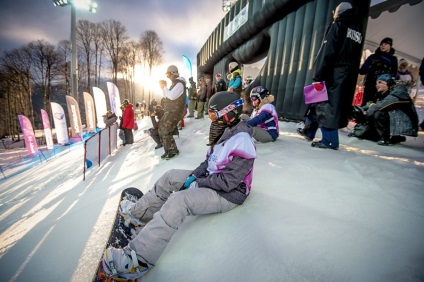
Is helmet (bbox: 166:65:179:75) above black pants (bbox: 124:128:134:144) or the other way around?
above

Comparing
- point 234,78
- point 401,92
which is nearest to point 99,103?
point 234,78

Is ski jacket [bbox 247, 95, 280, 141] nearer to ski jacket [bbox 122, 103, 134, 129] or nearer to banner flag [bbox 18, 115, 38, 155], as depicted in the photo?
ski jacket [bbox 122, 103, 134, 129]

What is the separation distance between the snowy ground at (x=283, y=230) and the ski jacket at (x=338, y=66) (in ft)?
2.13

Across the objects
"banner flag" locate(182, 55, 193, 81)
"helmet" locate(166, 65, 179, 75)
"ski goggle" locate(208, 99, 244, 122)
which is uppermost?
"banner flag" locate(182, 55, 193, 81)

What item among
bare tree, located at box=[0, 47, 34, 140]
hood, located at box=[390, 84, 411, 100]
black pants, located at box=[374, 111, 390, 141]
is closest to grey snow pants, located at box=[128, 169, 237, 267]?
black pants, located at box=[374, 111, 390, 141]

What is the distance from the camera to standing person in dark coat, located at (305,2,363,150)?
256 centimetres

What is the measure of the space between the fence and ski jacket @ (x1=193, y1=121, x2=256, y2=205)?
3.16 metres

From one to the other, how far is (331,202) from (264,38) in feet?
24.0

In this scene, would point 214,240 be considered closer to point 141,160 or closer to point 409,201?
point 409,201

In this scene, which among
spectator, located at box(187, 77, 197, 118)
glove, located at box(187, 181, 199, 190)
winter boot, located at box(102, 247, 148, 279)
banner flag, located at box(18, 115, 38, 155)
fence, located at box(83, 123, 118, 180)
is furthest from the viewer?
banner flag, located at box(18, 115, 38, 155)

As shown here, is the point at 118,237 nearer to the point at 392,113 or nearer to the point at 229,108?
the point at 229,108

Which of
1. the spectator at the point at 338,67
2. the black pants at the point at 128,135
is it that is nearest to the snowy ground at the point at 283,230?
the spectator at the point at 338,67

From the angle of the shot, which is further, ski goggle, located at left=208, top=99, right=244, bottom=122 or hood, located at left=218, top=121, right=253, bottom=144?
ski goggle, located at left=208, top=99, right=244, bottom=122

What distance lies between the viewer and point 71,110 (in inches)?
437
